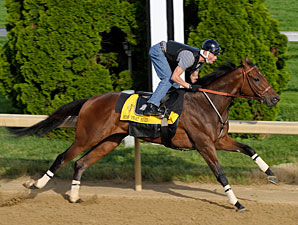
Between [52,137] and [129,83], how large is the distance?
1.57 metres

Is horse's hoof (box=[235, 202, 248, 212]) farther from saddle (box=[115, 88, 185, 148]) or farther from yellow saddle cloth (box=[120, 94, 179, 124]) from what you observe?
yellow saddle cloth (box=[120, 94, 179, 124])

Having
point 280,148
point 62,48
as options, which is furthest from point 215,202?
point 62,48

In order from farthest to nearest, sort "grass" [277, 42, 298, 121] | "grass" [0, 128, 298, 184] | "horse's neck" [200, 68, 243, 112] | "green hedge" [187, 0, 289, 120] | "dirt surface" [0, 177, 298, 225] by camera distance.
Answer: "grass" [277, 42, 298, 121], "green hedge" [187, 0, 289, 120], "grass" [0, 128, 298, 184], "horse's neck" [200, 68, 243, 112], "dirt surface" [0, 177, 298, 225]

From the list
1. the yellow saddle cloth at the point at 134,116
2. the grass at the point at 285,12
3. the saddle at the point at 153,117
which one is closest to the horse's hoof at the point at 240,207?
the saddle at the point at 153,117

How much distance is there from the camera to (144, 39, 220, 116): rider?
5.24 meters

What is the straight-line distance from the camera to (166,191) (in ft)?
19.9

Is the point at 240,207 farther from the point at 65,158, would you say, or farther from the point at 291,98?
the point at 291,98

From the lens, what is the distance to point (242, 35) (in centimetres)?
758

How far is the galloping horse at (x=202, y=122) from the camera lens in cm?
527

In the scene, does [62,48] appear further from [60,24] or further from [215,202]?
[215,202]

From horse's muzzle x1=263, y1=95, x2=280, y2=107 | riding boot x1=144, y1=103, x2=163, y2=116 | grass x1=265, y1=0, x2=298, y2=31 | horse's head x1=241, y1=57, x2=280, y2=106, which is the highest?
grass x1=265, y1=0, x2=298, y2=31

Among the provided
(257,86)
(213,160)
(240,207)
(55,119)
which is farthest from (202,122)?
(55,119)

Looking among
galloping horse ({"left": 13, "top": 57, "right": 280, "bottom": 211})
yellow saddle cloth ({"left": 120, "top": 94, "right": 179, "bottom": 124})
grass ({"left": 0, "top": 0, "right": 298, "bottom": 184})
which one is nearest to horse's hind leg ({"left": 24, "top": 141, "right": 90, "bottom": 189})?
galloping horse ({"left": 13, "top": 57, "right": 280, "bottom": 211})

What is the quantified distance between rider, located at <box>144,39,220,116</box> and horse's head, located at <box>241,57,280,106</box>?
1.28 ft
